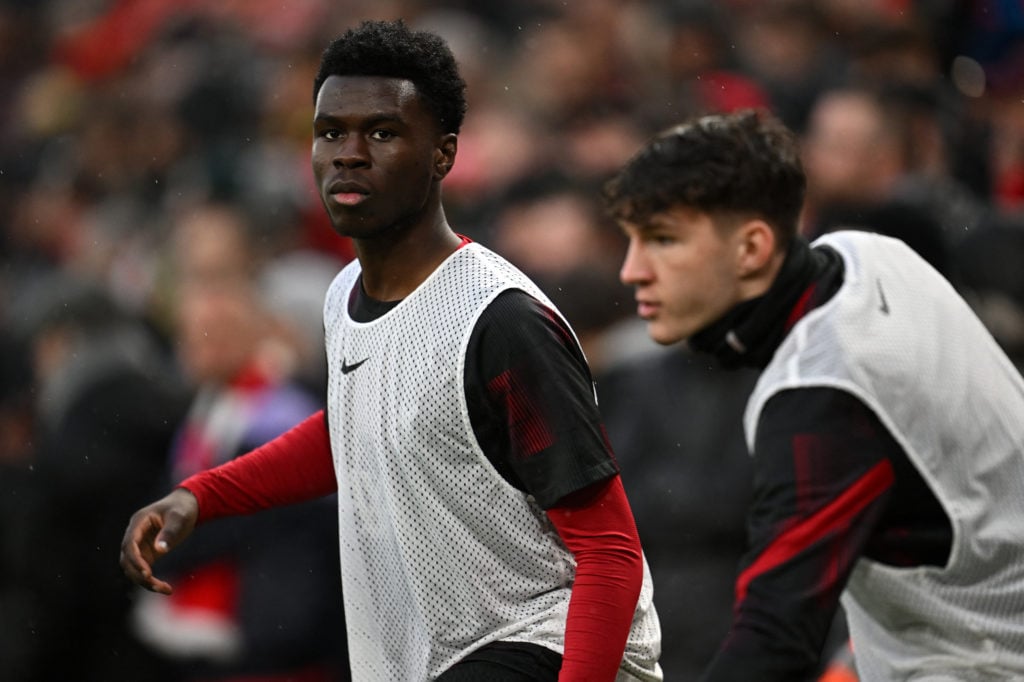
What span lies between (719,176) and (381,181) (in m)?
0.70

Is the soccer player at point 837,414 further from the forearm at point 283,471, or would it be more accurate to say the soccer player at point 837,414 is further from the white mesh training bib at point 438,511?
the forearm at point 283,471

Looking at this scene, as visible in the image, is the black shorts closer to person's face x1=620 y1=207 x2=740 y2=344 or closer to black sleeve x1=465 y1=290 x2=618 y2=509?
black sleeve x1=465 y1=290 x2=618 y2=509

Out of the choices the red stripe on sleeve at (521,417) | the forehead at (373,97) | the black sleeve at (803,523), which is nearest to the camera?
the black sleeve at (803,523)

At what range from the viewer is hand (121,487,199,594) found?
12.5 ft

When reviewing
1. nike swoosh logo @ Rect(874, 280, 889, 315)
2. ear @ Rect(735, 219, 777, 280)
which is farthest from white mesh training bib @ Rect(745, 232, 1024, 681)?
ear @ Rect(735, 219, 777, 280)

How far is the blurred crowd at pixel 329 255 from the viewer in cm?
596

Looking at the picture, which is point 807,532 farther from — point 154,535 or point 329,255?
point 329,255

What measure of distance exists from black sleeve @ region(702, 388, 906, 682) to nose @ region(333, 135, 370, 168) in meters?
1.01

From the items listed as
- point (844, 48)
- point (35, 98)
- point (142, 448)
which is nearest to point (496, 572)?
point (142, 448)

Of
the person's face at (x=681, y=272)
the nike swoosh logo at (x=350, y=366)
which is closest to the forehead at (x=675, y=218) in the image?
the person's face at (x=681, y=272)

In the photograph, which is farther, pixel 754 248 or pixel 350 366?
pixel 350 366

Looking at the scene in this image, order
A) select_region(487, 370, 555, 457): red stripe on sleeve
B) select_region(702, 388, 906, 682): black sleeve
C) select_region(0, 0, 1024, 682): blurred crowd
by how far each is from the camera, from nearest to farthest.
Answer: select_region(702, 388, 906, 682): black sleeve
select_region(487, 370, 555, 457): red stripe on sleeve
select_region(0, 0, 1024, 682): blurred crowd

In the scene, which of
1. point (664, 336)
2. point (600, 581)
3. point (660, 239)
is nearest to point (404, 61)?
point (660, 239)

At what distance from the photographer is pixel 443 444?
3627 millimetres
